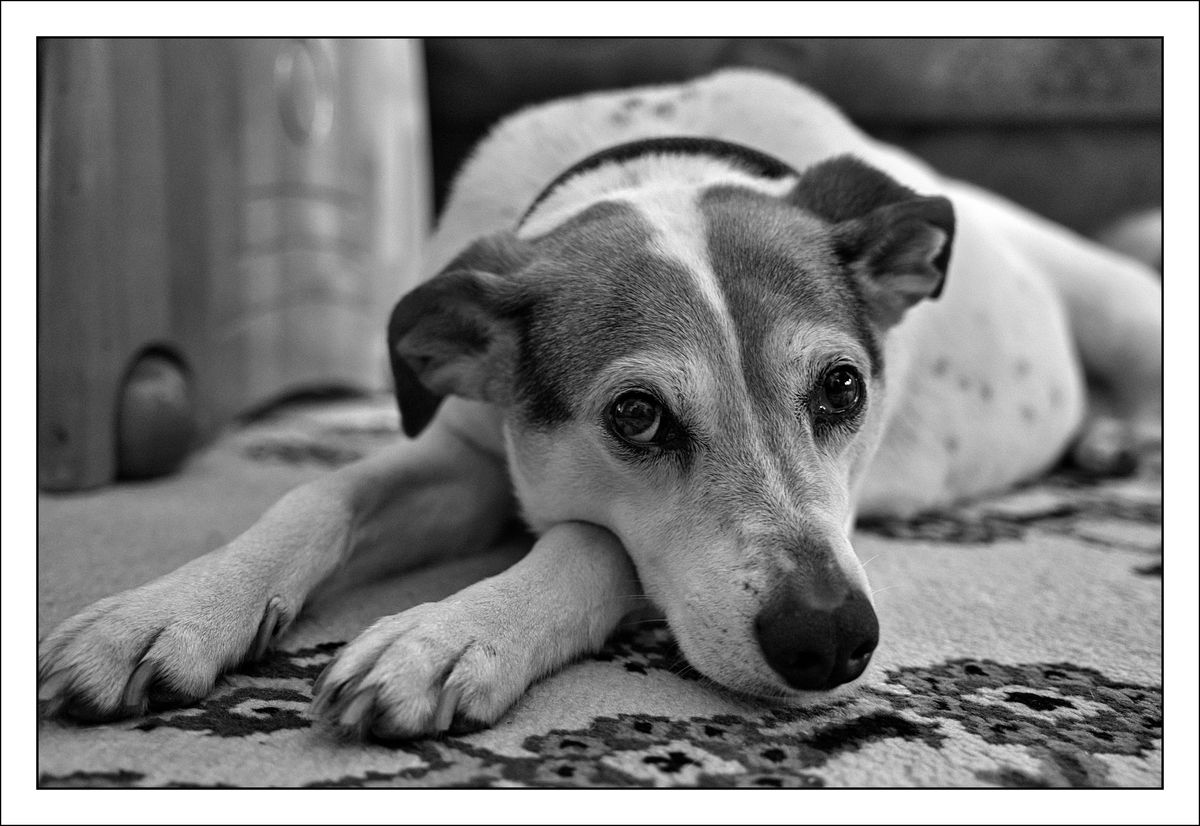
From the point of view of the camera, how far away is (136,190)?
106 inches

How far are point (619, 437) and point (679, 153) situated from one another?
0.84 m

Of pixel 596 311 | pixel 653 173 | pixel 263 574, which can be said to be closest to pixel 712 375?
pixel 596 311

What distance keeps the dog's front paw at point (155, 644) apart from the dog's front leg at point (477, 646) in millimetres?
217

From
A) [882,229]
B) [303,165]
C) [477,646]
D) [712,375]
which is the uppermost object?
[303,165]

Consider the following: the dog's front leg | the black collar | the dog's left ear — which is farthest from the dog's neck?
the dog's front leg

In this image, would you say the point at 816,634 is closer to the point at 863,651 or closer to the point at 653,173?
the point at 863,651

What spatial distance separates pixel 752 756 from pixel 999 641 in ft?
2.25

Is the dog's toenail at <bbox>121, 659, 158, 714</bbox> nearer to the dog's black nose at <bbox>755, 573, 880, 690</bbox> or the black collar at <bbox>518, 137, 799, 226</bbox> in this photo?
the dog's black nose at <bbox>755, 573, 880, 690</bbox>

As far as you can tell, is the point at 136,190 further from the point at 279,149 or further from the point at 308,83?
the point at 308,83

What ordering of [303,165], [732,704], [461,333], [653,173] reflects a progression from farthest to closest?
[303,165], [653,173], [461,333], [732,704]

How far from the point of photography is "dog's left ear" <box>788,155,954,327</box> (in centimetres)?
184

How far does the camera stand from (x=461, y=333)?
5.94ft

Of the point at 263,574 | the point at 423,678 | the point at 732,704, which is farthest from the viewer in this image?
the point at 263,574

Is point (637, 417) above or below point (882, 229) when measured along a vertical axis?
below
